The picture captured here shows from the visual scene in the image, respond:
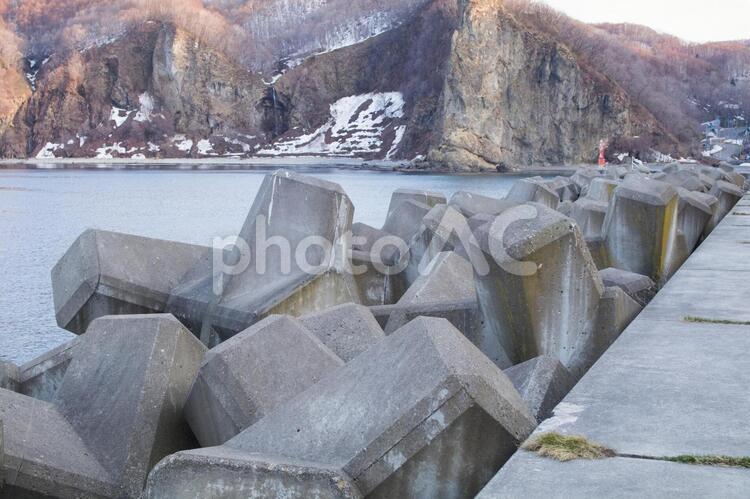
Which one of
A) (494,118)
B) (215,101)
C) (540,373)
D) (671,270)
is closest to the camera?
(540,373)

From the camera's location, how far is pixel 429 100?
342 ft

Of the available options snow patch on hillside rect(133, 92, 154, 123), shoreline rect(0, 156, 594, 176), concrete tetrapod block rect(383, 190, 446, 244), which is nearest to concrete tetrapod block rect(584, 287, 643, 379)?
concrete tetrapod block rect(383, 190, 446, 244)

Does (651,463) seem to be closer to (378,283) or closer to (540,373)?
(540,373)

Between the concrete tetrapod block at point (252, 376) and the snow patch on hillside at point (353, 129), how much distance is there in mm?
105332

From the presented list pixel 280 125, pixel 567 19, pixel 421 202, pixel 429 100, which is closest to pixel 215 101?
pixel 280 125

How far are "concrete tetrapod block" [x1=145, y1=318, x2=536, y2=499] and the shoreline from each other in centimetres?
7916

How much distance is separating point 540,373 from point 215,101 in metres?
127

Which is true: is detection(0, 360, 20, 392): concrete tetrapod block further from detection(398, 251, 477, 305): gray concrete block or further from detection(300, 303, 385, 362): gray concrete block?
detection(398, 251, 477, 305): gray concrete block

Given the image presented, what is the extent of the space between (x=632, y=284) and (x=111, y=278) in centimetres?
317

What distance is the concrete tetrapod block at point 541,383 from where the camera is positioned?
3.08 meters

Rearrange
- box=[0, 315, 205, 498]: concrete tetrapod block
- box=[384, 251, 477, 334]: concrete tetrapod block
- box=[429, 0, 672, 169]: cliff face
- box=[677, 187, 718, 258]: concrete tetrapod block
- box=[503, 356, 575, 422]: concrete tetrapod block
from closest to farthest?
box=[503, 356, 575, 422]: concrete tetrapod block, box=[0, 315, 205, 498]: concrete tetrapod block, box=[384, 251, 477, 334]: concrete tetrapod block, box=[677, 187, 718, 258]: concrete tetrapod block, box=[429, 0, 672, 169]: cliff face

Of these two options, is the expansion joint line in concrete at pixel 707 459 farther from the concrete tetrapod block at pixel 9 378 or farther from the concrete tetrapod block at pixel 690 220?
the concrete tetrapod block at pixel 690 220

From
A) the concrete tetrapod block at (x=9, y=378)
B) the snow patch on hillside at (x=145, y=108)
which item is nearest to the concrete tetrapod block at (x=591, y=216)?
the concrete tetrapod block at (x=9, y=378)

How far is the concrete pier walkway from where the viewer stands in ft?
6.48
